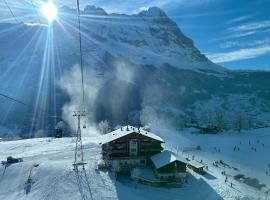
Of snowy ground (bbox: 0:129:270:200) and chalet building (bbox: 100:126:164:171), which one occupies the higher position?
chalet building (bbox: 100:126:164:171)

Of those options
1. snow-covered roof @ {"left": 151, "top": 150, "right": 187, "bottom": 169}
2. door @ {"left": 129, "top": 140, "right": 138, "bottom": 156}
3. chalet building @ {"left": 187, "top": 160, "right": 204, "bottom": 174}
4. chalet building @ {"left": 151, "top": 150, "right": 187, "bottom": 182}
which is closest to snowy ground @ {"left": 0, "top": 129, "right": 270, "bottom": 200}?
chalet building @ {"left": 187, "top": 160, "right": 204, "bottom": 174}

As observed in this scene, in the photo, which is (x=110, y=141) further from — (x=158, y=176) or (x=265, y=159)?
(x=265, y=159)

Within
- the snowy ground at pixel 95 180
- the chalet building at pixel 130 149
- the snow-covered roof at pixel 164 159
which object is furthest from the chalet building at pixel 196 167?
the chalet building at pixel 130 149

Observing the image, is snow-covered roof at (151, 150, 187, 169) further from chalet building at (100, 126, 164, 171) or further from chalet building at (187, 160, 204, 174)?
chalet building at (187, 160, 204, 174)

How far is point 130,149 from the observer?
49.2 meters

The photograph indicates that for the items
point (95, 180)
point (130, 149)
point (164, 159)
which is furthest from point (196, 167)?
point (95, 180)

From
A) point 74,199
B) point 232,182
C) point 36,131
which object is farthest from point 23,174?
point 36,131

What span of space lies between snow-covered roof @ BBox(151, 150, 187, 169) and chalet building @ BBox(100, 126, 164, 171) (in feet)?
5.24

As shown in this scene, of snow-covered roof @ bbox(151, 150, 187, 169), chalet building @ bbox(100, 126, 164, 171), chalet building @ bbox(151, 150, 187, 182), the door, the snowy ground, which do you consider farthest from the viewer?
the door

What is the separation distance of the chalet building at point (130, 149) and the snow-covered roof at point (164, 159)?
160 cm

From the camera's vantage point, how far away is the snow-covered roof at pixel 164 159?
147 ft

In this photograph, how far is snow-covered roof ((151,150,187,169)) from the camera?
4481 centimetres

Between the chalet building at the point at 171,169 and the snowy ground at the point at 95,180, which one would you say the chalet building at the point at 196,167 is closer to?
the snowy ground at the point at 95,180

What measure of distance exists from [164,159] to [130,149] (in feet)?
18.3
